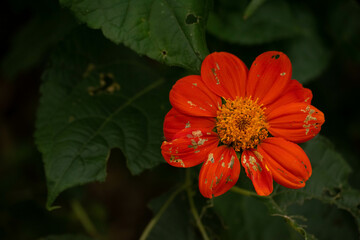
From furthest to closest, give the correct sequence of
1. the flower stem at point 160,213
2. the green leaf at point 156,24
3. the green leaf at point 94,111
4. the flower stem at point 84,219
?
the flower stem at point 84,219
the flower stem at point 160,213
the green leaf at point 94,111
the green leaf at point 156,24

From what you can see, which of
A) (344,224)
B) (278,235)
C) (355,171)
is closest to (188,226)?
(278,235)

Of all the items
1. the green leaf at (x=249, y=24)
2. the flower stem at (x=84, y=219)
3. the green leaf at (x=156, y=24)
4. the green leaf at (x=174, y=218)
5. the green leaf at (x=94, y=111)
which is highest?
the green leaf at (x=156, y=24)

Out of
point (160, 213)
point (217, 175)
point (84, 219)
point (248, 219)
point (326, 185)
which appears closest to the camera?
point (217, 175)

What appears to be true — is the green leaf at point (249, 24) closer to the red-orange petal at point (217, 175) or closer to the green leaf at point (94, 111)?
the green leaf at point (94, 111)

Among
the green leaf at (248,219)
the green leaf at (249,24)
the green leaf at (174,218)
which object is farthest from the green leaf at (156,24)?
the green leaf at (248,219)

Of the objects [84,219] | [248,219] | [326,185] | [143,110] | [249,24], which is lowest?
[84,219]

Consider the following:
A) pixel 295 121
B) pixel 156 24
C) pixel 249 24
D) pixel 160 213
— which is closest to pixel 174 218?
pixel 160 213

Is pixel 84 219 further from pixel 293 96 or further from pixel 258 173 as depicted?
pixel 293 96
